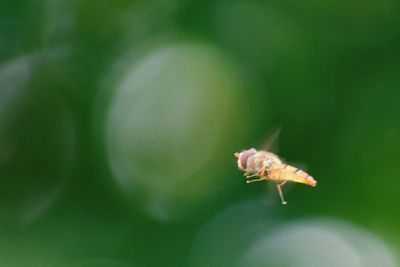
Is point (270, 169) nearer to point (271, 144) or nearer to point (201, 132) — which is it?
point (271, 144)

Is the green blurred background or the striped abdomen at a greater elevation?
the green blurred background

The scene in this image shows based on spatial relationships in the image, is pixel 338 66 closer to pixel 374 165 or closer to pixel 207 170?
pixel 374 165

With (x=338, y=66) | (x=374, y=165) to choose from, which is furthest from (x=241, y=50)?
(x=374, y=165)

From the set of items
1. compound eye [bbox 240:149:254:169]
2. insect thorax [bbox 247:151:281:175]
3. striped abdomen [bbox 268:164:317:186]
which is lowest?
striped abdomen [bbox 268:164:317:186]

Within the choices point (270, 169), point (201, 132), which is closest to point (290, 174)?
point (270, 169)

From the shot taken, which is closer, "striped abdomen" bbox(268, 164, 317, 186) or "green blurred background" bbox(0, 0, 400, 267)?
"striped abdomen" bbox(268, 164, 317, 186)

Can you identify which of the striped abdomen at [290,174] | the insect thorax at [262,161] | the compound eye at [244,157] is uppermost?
the compound eye at [244,157]

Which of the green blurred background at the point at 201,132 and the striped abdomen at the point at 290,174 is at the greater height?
the green blurred background at the point at 201,132

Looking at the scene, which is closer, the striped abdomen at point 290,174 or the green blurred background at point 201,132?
the striped abdomen at point 290,174
